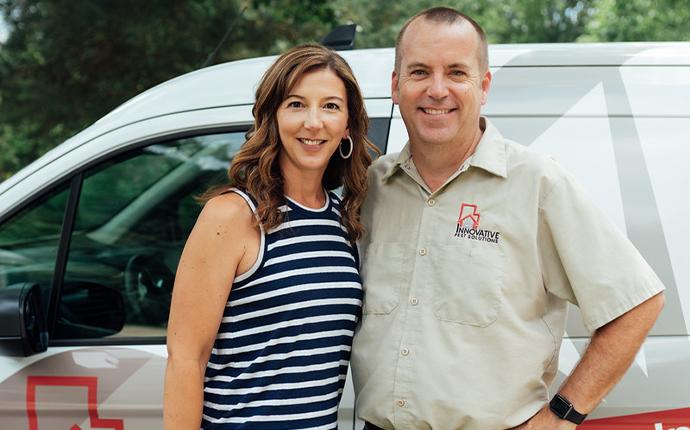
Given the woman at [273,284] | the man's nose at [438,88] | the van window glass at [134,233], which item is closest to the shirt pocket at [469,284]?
the woman at [273,284]

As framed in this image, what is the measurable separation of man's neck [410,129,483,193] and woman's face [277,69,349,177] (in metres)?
0.23

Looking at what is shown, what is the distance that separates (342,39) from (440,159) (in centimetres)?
100

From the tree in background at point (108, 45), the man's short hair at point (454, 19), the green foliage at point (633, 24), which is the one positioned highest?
the green foliage at point (633, 24)

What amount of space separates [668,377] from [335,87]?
1.16 meters

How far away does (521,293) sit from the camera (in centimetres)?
193

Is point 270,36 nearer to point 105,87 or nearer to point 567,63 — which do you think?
point 105,87

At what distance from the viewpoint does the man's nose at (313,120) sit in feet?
6.42

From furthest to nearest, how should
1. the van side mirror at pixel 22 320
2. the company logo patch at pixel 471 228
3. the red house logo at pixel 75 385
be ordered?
the red house logo at pixel 75 385 < the van side mirror at pixel 22 320 < the company logo patch at pixel 471 228

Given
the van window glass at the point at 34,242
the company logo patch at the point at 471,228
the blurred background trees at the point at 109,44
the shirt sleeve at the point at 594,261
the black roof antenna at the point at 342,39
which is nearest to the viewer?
the shirt sleeve at the point at 594,261

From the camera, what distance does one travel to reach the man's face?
201 centimetres

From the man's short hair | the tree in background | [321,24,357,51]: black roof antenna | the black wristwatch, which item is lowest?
the black wristwatch

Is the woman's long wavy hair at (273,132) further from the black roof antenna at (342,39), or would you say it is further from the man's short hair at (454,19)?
the black roof antenna at (342,39)

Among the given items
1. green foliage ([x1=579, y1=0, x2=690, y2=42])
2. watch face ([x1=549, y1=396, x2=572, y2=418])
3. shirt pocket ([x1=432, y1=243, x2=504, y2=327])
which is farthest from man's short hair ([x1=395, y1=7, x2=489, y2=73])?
green foliage ([x1=579, y1=0, x2=690, y2=42])

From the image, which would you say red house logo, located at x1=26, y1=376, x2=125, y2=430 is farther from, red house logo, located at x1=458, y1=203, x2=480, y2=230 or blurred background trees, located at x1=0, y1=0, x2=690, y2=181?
blurred background trees, located at x1=0, y1=0, x2=690, y2=181
